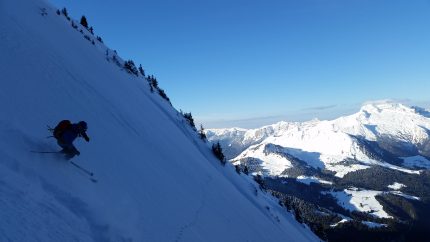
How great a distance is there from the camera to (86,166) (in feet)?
47.9

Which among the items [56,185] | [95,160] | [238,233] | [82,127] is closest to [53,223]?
[56,185]

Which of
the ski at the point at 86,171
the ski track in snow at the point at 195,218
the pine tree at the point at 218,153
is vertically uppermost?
the ski at the point at 86,171

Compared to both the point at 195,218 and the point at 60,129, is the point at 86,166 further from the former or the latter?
the point at 195,218

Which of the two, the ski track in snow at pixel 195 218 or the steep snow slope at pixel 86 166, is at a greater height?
the steep snow slope at pixel 86 166

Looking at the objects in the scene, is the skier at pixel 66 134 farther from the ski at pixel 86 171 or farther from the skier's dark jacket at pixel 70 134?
the ski at pixel 86 171

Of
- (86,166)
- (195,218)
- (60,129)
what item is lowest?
(195,218)

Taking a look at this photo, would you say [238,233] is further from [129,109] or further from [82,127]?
[82,127]

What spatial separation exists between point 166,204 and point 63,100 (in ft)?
22.9

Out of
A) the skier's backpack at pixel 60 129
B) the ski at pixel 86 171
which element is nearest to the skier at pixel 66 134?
the skier's backpack at pixel 60 129

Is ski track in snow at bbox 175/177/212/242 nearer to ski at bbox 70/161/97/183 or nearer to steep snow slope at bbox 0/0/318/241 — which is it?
steep snow slope at bbox 0/0/318/241

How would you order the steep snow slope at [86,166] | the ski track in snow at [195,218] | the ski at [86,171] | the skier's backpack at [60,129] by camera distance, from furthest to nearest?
the ski track in snow at [195,218]
the ski at [86,171]
the skier's backpack at [60,129]
the steep snow slope at [86,166]

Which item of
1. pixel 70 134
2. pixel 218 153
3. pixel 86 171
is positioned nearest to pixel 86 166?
pixel 86 171

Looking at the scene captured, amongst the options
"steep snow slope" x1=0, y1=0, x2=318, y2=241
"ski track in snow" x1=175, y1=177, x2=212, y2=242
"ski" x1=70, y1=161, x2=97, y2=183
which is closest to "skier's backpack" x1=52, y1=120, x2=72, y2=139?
"steep snow slope" x1=0, y1=0, x2=318, y2=241

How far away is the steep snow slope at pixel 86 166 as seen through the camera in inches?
435
